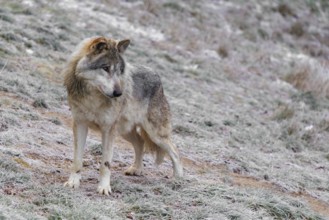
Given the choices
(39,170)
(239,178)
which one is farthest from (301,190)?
(39,170)

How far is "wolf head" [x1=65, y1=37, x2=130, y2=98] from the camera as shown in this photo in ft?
21.0

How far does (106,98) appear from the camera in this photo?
670 centimetres

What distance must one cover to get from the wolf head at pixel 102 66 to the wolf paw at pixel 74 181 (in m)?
1.05

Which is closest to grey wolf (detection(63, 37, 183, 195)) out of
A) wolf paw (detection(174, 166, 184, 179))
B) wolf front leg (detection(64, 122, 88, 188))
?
wolf front leg (detection(64, 122, 88, 188))

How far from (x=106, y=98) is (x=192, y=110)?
597 centimetres

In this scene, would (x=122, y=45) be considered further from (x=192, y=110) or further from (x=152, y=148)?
(x=192, y=110)

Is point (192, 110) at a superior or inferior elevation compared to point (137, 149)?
inferior

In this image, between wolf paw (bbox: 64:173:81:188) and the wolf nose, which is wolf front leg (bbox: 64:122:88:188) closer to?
wolf paw (bbox: 64:173:81:188)

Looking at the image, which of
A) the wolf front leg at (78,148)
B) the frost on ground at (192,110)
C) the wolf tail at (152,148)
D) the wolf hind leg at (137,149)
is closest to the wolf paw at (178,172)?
the frost on ground at (192,110)

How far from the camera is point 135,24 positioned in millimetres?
18156

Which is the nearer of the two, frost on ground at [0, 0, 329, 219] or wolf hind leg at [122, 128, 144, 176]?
frost on ground at [0, 0, 329, 219]

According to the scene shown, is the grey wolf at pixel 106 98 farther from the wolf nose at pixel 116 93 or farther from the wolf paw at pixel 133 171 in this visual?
the wolf paw at pixel 133 171

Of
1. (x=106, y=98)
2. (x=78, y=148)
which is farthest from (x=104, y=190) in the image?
(x=106, y=98)

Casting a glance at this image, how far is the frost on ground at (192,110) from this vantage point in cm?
668
